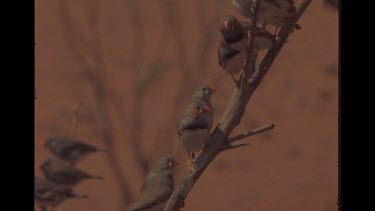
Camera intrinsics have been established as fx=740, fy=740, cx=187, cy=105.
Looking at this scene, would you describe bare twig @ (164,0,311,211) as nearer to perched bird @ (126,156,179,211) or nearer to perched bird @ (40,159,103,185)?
perched bird @ (126,156,179,211)

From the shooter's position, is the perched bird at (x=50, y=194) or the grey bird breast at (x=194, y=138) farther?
the perched bird at (x=50, y=194)

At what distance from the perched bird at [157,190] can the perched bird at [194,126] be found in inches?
5.5

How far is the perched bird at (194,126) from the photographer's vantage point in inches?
106

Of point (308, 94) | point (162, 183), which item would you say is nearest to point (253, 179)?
point (308, 94)

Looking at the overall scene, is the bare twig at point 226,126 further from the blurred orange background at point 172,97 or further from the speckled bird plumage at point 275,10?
the blurred orange background at point 172,97

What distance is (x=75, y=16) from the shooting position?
23.7 feet

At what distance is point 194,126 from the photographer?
281 centimetres

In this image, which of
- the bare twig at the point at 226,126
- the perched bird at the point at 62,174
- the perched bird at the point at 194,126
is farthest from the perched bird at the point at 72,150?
the bare twig at the point at 226,126

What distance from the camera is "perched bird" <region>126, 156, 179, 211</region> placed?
8.91ft

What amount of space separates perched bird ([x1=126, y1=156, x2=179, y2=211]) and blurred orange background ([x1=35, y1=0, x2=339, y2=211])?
3.42 metres

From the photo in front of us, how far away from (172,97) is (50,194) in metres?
3.81

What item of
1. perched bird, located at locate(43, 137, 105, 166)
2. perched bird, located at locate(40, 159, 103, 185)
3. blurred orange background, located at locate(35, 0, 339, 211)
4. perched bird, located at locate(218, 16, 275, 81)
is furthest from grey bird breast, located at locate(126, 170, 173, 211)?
blurred orange background, located at locate(35, 0, 339, 211)

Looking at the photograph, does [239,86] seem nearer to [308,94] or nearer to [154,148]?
[154,148]
